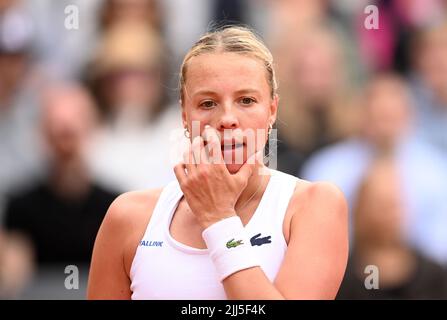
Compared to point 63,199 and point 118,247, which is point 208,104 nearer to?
point 118,247

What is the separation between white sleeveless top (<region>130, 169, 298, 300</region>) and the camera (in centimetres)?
273

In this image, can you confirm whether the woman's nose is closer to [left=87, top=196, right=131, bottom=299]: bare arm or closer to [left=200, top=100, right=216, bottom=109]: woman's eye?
[left=200, top=100, right=216, bottom=109]: woman's eye

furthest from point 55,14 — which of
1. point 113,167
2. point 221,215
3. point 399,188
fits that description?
point 221,215

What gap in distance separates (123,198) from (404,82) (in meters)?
3.94

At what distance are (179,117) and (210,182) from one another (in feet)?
11.7

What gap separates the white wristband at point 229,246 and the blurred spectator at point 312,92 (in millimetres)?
3456

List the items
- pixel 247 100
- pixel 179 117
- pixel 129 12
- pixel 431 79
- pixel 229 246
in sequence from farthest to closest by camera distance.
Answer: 1. pixel 431 79
2. pixel 129 12
3. pixel 179 117
4. pixel 247 100
5. pixel 229 246

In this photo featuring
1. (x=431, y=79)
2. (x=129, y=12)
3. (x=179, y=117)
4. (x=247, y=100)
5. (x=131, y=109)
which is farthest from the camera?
(x=431, y=79)

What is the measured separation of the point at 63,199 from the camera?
19.6 ft

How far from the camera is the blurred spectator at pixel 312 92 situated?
6152 mm

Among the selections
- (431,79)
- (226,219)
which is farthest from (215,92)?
(431,79)

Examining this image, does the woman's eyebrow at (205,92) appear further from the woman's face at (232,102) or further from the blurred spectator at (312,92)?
the blurred spectator at (312,92)
